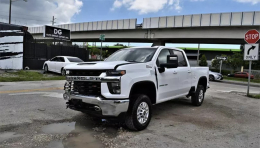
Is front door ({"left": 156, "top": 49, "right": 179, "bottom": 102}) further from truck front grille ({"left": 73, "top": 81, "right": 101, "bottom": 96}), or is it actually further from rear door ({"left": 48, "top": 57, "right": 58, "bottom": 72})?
rear door ({"left": 48, "top": 57, "right": 58, "bottom": 72})

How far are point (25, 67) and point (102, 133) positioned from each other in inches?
632

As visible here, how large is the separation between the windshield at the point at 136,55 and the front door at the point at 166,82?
267 millimetres

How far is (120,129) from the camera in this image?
15.6 ft

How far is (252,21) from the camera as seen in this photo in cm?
2339

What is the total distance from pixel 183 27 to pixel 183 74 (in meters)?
22.9

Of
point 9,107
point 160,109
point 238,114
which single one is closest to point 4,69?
point 9,107

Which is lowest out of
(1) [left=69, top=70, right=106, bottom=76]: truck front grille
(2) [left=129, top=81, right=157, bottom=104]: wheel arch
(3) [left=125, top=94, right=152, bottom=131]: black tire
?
(3) [left=125, top=94, right=152, bottom=131]: black tire

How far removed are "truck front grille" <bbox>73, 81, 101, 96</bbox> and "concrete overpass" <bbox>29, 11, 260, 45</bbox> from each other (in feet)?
78.6

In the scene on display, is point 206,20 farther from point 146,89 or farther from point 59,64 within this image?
point 146,89

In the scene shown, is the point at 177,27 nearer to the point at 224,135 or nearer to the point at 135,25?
the point at 135,25

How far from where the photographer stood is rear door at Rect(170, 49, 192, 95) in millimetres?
6227

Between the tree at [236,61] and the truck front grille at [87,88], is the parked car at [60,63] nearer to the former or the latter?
the truck front grille at [87,88]

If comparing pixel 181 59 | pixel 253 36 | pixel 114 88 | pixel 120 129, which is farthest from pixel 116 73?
pixel 253 36

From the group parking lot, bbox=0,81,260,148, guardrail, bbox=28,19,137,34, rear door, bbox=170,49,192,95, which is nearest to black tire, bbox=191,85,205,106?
parking lot, bbox=0,81,260,148
